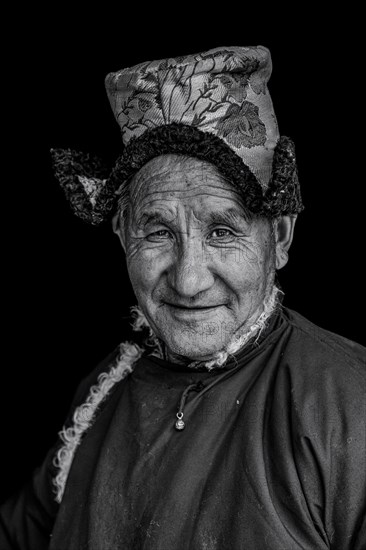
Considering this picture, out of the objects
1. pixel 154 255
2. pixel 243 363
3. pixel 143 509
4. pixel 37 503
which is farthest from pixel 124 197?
pixel 37 503

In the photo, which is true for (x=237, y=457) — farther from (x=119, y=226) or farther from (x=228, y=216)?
(x=119, y=226)

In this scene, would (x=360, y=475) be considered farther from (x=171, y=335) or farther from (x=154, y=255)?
(x=154, y=255)

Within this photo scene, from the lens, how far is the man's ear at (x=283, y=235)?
2547 mm

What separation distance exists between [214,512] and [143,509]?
0.24 meters

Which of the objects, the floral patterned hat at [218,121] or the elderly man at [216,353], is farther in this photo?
the floral patterned hat at [218,121]

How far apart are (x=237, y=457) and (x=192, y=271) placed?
511 millimetres

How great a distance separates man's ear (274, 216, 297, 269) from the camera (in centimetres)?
255

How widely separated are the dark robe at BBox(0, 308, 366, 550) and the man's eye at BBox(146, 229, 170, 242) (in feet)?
1.30

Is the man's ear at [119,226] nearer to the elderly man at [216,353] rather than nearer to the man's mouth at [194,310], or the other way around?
the elderly man at [216,353]

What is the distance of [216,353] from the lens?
2.46m

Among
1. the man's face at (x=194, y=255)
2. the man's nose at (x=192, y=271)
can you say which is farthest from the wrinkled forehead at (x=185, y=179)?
the man's nose at (x=192, y=271)

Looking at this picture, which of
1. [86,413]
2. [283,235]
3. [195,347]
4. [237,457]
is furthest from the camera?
[86,413]

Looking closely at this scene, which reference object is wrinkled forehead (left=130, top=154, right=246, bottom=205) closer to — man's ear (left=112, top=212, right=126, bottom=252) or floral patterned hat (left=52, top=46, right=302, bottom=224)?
floral patterned hat (left=52, top=46, right=302, bottom=224)

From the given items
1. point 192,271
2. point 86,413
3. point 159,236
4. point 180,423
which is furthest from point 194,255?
point 86,413
